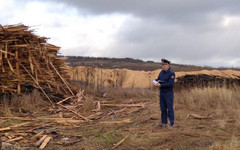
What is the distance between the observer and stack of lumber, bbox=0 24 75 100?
988cm

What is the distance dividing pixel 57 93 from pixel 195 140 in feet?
22.3

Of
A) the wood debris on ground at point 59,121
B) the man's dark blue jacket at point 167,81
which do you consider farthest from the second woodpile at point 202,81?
the man's dark blue jacket at point 167,81

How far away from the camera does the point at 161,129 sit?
6.97 m

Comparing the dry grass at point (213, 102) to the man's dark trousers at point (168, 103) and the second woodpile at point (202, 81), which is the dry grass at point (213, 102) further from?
the second woodpile at point (202, 81)

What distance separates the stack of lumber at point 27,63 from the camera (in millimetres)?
9883

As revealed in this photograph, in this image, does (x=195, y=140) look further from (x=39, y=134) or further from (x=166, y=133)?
(x=39, y=134)

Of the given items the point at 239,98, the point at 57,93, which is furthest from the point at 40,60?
the point at 239,98

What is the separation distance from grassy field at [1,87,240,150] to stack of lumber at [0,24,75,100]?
81 centimetres

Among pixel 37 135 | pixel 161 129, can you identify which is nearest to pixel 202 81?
pixel 161 129

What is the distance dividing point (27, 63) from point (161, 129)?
19.7ft

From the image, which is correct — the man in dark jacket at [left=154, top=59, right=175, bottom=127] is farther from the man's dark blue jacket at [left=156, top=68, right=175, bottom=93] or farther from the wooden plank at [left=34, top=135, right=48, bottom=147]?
the wooden plank at [left=34, top=135, right=48, bottom=147]

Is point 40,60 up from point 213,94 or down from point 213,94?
up

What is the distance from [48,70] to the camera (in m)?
11.5

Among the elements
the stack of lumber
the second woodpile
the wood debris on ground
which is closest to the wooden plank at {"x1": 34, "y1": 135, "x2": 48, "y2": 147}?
the wood debris on ground
